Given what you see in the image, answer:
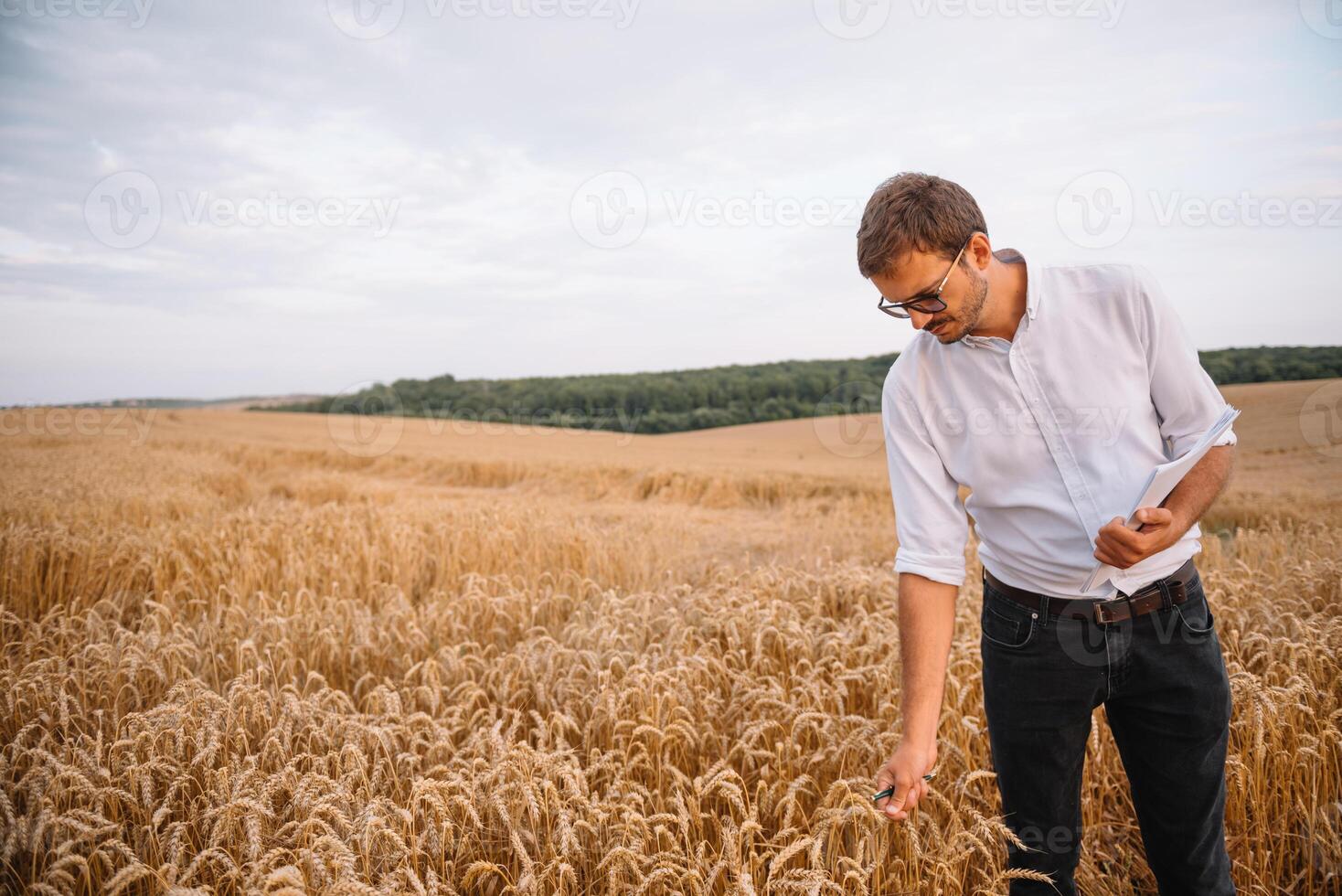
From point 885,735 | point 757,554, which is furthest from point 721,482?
point 885,735

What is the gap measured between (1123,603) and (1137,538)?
361mm

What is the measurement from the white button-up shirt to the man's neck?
0.14ft

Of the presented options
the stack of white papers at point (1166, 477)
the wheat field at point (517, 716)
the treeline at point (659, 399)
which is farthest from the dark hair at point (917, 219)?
the treeline at point (659, 399)

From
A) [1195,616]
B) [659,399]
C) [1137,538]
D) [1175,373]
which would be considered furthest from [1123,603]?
[659,399]

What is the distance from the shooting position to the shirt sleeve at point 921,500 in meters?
1.97

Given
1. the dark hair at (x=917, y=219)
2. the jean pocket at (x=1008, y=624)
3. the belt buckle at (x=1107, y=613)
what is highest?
the dark hair at (x=917, y=219)

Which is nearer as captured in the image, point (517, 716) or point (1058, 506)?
point (1058, 506)

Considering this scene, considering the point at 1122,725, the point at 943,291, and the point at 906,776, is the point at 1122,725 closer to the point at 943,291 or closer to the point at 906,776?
the point at 906,776

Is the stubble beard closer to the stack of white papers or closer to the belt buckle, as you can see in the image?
the stack of white papers

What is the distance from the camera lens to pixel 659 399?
43.3 meters

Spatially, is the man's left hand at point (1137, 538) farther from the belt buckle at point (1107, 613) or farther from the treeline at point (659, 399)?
the treeline at point (659, 399)

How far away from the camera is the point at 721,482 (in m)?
15.1

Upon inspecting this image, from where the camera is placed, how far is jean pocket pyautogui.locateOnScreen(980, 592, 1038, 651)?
2.03m

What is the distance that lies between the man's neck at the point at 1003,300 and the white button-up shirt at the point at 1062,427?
0.04 metres
